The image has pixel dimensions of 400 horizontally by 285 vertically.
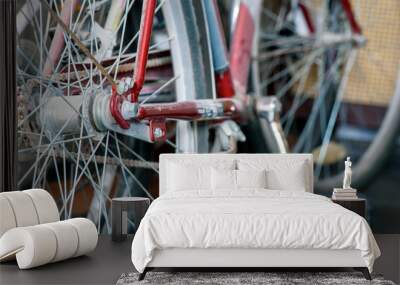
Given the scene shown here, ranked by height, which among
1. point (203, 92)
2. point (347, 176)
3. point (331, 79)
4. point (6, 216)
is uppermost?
point (331, 79)

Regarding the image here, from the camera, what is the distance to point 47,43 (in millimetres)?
5742

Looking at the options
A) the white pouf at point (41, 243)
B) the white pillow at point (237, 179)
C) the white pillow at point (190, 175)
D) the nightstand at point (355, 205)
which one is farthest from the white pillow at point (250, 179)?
the white pouf at point (41, 243)

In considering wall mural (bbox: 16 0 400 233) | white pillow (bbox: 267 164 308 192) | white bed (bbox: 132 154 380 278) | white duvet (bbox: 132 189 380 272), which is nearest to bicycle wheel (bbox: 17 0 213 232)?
wall mural (bbox: 16 0 400 233)

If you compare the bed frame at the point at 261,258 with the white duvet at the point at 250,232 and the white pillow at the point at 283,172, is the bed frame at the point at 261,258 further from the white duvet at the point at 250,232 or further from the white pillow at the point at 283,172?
the white pillow at the point at 283,172

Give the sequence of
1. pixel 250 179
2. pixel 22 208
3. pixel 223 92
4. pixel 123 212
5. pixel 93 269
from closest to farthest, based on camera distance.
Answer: pixel 93 269 < pixel 22 208 < pixel 250 179 < pixel 123 212 < pixel 223 92

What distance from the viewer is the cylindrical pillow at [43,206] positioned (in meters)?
4.71

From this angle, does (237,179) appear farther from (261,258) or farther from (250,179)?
(261,258)

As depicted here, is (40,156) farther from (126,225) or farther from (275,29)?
(275,29)

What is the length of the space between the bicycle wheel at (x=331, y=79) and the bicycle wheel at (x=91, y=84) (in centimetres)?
57

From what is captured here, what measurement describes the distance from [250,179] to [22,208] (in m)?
1.48

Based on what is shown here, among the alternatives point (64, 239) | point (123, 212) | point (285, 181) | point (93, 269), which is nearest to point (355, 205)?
point (285, 181)

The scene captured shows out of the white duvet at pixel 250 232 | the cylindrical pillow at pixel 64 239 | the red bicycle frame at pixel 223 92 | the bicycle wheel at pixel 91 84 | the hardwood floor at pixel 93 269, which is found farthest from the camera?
the bicycle wheel at pixel 91 84

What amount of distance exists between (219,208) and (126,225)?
1.48 metres

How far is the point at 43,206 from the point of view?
4754mm
